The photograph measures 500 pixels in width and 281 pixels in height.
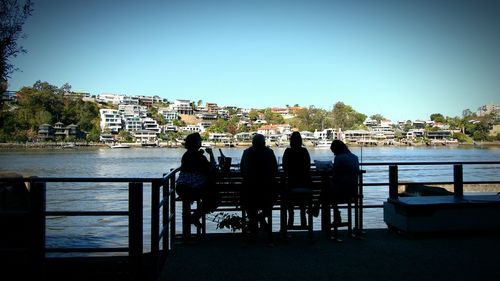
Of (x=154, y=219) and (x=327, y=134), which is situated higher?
(x=327, y=134)

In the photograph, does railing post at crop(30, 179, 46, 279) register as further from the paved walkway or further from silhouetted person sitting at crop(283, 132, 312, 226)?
silhouetted person sitting at crop(283, 132, 312, 226)

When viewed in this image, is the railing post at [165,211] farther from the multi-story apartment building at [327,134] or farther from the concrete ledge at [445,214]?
the multi-story apartment building at [327,134]

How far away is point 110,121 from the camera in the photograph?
18538cm

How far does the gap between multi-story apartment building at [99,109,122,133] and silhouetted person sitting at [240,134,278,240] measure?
18446 centimetres

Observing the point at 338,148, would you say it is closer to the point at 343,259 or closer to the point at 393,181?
the point at 393,181

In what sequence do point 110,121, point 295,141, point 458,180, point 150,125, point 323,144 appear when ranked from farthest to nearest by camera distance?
point 150,125
point 110,121
point 323,144
point 458,180
point 295,141

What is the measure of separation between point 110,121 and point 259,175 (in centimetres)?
18832

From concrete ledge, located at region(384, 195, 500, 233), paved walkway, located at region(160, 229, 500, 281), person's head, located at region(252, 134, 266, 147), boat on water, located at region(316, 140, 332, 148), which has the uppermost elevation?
person's head, located at region(252, 134, 266, 147)

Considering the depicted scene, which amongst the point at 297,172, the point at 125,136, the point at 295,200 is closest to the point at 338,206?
the point at 295,200

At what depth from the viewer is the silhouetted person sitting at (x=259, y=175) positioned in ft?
19.3

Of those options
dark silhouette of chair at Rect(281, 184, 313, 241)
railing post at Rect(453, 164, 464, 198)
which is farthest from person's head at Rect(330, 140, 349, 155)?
railing post at Rect(453, 164, 464, 198)

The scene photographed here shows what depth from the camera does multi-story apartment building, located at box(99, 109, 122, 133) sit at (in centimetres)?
18375

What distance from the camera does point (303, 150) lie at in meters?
6.11

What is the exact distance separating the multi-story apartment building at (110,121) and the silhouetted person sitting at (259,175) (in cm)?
18446
